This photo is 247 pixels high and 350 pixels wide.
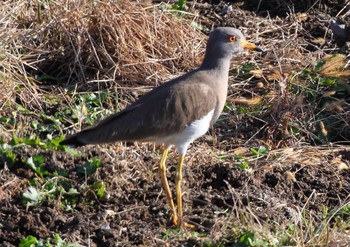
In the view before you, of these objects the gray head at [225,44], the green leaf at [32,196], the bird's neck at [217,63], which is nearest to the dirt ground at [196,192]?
the green leaf at [32,196]

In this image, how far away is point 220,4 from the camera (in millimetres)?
10141

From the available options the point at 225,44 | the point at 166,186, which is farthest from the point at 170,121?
the point at 225,44

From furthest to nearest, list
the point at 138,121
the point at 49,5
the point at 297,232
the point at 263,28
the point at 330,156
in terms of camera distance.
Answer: the point at 263,28, the point at 49,5, the point at 330,156, the point at 138,121, the point at 297,232

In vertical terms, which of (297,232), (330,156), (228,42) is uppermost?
(228,42)

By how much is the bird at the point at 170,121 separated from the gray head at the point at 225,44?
0.31 metres

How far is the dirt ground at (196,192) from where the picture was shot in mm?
6266

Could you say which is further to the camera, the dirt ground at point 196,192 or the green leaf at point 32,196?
the green leaf at point 32,196

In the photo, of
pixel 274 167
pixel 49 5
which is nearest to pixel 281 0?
pixel 49 5

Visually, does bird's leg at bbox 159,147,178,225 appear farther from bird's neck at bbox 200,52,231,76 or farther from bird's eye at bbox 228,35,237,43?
bird's eye at bbox 228,35,237,43

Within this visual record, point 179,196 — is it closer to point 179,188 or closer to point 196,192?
point 179,188

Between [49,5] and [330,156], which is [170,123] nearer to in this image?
[330,156]

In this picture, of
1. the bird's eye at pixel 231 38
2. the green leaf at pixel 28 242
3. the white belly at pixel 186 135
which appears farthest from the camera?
the bird's eye at pixel 231 38

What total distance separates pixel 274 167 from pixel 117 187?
129 cm

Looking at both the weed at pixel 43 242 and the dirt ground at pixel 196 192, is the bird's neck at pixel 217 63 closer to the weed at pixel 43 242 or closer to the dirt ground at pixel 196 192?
the dirt ground at pixel 196 192
